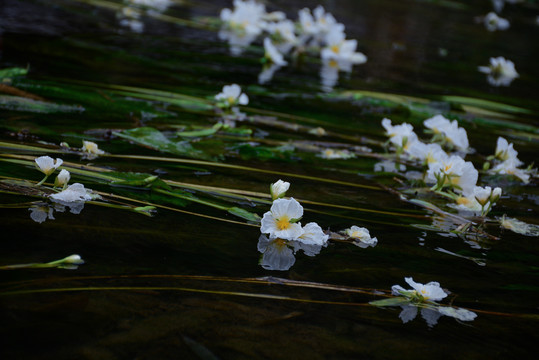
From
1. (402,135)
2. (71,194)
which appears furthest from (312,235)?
(402,135)

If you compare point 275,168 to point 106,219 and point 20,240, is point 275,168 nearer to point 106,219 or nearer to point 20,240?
point 106,219

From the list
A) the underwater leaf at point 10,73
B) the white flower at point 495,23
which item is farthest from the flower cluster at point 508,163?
the white flower at point 495,23

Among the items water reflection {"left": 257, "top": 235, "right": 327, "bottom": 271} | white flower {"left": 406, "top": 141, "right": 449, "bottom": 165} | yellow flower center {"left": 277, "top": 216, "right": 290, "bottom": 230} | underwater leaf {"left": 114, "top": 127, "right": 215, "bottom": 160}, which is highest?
white flower {"left": 406, "top": 141, "right": 449, "bottom": 165}

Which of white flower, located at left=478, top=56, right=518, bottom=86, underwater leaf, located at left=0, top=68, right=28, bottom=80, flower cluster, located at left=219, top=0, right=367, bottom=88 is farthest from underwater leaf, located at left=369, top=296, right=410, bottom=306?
white flower, located at left=478, top=56, right=518, bottom=86

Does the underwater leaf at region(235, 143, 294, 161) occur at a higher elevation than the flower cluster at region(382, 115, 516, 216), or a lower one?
lower

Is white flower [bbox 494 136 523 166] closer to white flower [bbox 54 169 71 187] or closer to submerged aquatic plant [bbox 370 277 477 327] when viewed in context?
submerged aquatic plant [bbox 370 277 477 327]

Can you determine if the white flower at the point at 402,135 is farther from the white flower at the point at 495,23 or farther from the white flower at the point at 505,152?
the white flower at the point at 495,23

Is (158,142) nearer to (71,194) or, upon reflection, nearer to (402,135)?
(71,194)
